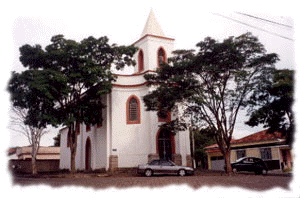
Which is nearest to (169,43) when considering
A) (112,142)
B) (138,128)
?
(138,128)

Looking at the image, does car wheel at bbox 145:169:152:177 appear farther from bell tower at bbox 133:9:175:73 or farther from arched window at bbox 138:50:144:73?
arched window at bbox 138:50:144:73

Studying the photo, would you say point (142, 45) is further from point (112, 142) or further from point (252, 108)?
point (252, 108)

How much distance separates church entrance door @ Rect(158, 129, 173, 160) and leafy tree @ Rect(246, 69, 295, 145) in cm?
840

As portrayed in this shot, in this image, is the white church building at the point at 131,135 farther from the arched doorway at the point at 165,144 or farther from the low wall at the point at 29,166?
the low wall at the point at 29,166

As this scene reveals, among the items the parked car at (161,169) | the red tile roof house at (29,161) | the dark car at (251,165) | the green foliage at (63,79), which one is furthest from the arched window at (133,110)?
the red tile roof house at (29,161)

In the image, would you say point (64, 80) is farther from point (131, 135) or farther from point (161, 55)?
point (161, 55)

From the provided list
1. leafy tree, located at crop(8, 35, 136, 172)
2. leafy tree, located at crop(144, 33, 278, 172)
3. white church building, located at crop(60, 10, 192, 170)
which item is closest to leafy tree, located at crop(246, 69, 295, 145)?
leafy tree, located at crop(144, 33, 278, 172)

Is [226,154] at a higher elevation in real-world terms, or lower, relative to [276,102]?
lower

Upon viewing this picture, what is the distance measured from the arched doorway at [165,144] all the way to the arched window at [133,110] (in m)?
2.29

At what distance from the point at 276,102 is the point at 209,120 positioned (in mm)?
5180

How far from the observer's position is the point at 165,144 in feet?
85.4

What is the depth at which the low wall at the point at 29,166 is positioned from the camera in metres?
33.4

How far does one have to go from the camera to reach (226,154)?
837 inches

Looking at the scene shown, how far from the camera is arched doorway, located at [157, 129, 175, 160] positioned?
2569cm
